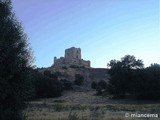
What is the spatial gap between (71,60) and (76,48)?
1119 centimetres

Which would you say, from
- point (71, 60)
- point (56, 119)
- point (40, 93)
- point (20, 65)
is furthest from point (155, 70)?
point (71, 60)

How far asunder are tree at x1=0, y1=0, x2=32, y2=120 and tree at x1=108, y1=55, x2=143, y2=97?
54937 millimetres

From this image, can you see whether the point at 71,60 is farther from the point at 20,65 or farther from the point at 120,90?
the point at 20,65

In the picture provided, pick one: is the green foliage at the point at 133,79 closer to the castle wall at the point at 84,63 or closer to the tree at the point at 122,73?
the tree at the point at 122,73

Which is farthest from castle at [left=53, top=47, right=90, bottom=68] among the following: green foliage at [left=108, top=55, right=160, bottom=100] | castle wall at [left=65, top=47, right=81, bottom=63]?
green foliage at [left=108, top=55, right=160, bottom=100]

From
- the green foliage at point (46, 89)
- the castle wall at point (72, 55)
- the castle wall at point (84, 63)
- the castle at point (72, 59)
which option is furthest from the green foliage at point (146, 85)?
the castle wall at point (84, 63)

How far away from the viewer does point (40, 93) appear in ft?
250

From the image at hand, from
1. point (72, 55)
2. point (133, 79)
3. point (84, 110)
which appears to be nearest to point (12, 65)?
point (84, 110)

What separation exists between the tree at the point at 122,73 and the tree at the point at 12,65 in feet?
180

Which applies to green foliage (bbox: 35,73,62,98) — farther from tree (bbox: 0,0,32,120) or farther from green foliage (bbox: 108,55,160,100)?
tree (bbox: 0,0,32,120)

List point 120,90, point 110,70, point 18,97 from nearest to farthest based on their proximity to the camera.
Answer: point 18,97
point 120,90
point 110,70

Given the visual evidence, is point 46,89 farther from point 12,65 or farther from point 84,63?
point 84,63

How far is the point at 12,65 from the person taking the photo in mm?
17297

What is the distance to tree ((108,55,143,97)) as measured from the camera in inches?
2879
